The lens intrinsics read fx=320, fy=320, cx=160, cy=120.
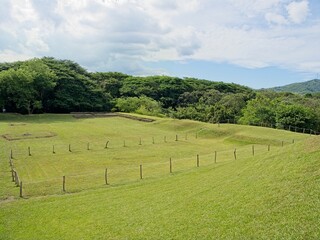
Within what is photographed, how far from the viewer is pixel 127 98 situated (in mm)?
86688

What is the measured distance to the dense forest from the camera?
63872mm

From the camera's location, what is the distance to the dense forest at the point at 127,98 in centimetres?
6387

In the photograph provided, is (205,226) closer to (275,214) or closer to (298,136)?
(275,214)

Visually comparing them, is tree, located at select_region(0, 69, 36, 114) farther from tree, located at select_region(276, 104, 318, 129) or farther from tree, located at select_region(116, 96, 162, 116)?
tree, located at select_region(276, 104, 318, 129)

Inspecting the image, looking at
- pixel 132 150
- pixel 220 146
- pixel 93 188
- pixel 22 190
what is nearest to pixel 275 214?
pixel 93 188

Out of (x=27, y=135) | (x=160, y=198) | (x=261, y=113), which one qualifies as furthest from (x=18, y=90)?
(x=160, y=198)

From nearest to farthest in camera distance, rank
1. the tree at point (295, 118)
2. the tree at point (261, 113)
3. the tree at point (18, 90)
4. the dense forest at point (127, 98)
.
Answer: the tree at point (295, 118)
the tree at point (261, 113)
the dense forest at point (127, 98)
the tree at point (18, 90)

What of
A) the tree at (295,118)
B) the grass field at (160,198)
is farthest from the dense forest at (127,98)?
the grass field at (160,198)

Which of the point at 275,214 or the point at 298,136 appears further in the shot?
the point at 298,136

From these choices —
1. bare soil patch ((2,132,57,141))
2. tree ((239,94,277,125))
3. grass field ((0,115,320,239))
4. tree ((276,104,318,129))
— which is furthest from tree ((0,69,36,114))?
tree ((276,104,318,129))

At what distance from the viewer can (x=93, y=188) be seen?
20312 mm

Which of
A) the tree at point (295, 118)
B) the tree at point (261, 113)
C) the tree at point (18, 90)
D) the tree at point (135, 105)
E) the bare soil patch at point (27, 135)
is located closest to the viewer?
the bare soil patch at point (27, 135)

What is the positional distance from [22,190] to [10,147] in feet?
54.6

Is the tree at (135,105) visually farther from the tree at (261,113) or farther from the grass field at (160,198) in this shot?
the grass field at (160,198)
